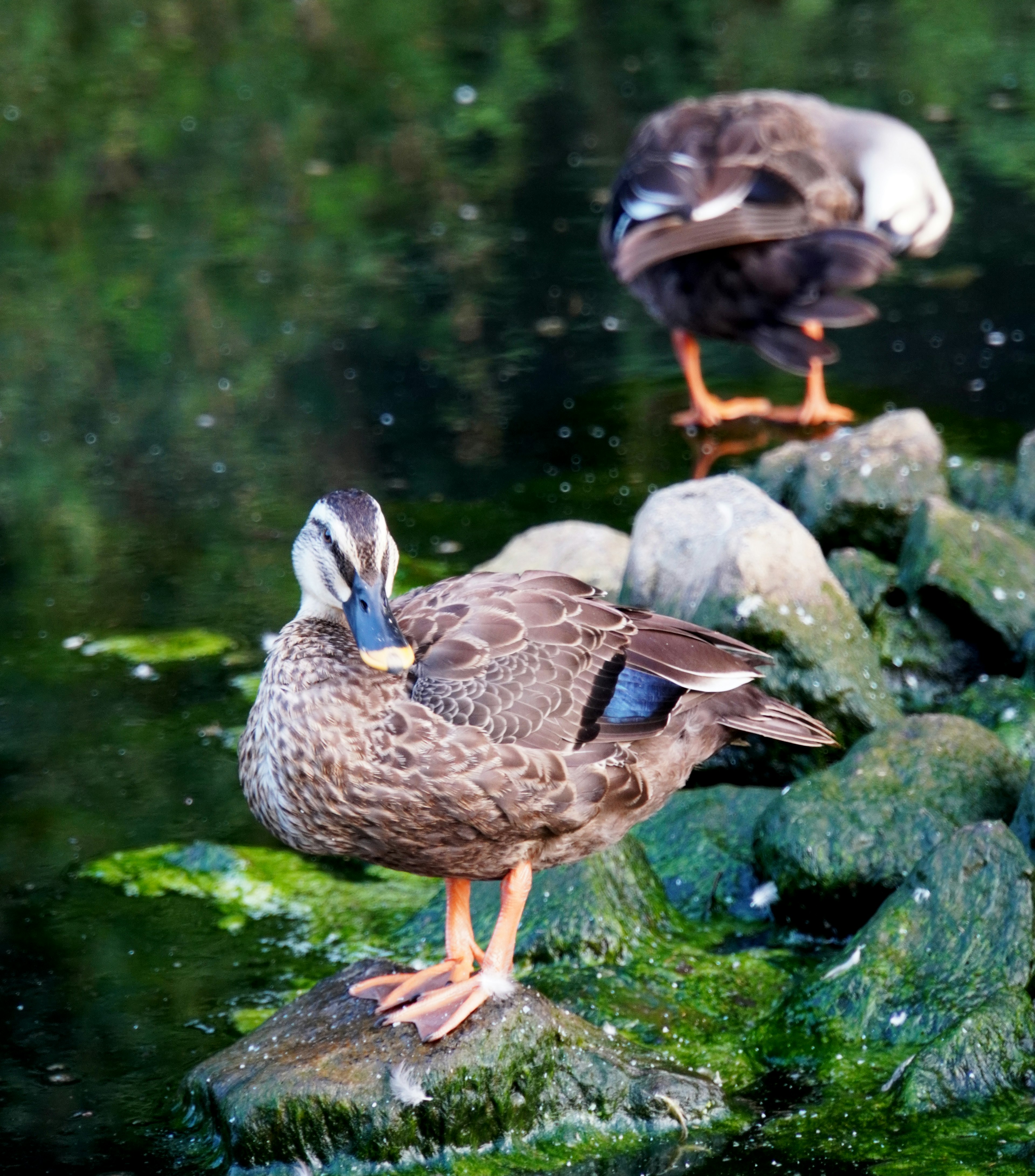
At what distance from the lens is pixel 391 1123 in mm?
3584

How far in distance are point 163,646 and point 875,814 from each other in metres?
2.98

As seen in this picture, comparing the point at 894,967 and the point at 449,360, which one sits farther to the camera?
the point at 449,360

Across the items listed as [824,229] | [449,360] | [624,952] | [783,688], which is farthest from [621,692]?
[449,360]

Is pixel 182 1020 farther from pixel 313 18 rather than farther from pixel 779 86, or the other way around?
pixel 313 18

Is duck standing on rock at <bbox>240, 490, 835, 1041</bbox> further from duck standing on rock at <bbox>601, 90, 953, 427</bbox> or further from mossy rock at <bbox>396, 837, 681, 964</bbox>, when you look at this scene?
duck standing on rock at <bbox>601, 90, 953, 427</bbox>

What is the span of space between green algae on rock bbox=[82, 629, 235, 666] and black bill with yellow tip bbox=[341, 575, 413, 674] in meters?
2.77

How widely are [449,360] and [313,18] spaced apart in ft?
23.6

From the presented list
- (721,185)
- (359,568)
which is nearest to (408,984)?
(359,568)

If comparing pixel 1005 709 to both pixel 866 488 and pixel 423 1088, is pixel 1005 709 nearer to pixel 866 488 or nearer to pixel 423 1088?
pixel 866 488

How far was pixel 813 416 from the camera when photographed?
24.7 feet

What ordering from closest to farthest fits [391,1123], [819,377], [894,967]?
[391,1123] → [894,967] → [819,377]

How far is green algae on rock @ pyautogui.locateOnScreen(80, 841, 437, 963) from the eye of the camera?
186 inches

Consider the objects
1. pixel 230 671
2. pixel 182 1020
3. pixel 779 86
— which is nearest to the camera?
pixel 182 1020

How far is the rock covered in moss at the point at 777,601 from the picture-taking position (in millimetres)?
5031
